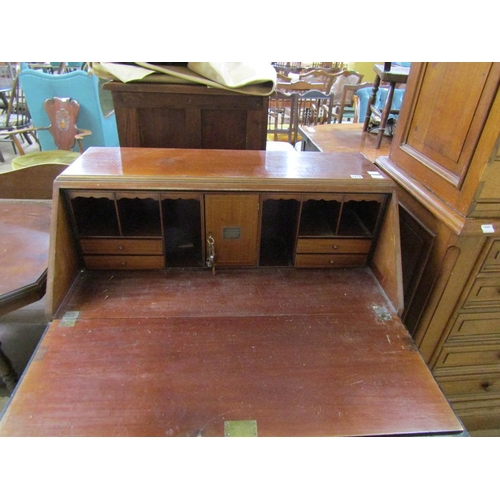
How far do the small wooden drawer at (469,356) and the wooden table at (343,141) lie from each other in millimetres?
983

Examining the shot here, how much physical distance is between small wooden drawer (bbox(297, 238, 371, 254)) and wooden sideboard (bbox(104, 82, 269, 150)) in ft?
1.76

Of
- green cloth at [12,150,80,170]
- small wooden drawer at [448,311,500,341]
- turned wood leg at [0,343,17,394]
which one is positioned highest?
small wooden drawer at [448,311,500,341]

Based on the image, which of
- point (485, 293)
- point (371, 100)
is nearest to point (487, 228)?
point (485, 293)

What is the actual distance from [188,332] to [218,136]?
2.74 feet

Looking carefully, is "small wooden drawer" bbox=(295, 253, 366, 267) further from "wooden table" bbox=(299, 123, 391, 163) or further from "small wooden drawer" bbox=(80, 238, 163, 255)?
"wooden table" bbox=(299, 123, 391, 163)

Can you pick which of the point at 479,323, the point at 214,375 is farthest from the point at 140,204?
the point at 479,323

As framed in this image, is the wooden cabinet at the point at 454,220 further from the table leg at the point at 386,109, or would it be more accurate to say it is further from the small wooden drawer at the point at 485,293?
the table leg at the point at 386,109

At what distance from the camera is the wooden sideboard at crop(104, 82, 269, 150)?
1.27 metres

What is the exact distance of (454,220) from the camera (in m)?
0.94

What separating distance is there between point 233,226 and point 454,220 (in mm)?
614

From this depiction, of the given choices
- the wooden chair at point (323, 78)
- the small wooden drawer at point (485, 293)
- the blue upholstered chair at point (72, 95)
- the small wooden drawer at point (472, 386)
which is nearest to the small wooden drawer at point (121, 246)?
the small wooden drawer at point (485, 293)

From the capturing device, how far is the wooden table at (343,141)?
6.23 ft

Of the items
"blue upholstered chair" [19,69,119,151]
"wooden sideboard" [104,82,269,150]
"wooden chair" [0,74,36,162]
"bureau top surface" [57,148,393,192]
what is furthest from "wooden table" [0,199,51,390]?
"wooden chair" [0,74,36,162]

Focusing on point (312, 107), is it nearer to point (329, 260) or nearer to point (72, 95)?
point (72, 95)
